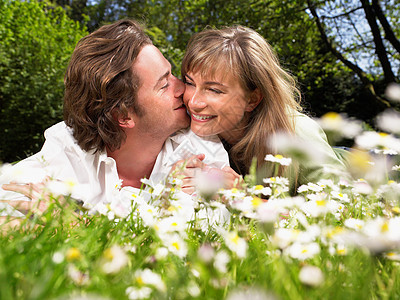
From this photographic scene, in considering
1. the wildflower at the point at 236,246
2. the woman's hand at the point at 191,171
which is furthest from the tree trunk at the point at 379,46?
the wildflower at the point at 236,246

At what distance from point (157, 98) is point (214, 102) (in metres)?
0.44

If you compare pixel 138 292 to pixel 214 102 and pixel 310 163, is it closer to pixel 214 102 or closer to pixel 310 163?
pixel 214 102

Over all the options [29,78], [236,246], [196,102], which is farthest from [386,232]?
[29,78]

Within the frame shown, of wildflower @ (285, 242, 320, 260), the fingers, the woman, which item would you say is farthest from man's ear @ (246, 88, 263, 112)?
wildflower @ (285, 242, 320, 260)

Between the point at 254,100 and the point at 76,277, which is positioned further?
the point at 254,100

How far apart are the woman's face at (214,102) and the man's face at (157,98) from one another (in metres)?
0.09

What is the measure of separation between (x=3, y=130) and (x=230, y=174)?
8.52 metres

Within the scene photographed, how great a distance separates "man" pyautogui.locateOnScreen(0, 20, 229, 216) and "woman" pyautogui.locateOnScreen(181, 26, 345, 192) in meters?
0.18

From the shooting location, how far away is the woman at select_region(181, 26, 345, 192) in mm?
2873

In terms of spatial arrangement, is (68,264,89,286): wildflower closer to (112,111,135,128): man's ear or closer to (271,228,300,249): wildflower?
(271,228,300,249): wildflower

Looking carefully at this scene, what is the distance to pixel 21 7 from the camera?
30.1 ft

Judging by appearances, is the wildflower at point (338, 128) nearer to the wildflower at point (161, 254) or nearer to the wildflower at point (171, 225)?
the wildflower at point (171, 225)

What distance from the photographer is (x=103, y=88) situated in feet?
9.59

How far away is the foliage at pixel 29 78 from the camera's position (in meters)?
9.08
